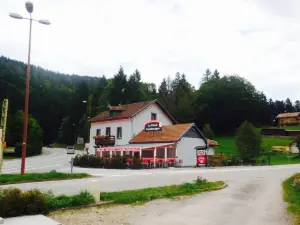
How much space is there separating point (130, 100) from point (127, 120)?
4256cm

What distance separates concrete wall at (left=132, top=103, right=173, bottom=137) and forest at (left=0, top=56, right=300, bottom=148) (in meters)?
36.5

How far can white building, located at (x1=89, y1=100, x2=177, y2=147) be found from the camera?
43.0 meters

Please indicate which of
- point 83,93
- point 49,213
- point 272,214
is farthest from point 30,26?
point 83,93

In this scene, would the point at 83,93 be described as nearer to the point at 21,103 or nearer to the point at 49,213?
the point at 21,103

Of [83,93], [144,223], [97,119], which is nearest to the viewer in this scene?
[144,223]

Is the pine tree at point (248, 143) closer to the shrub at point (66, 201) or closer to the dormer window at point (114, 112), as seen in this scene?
the dormer window at point (114, 112)

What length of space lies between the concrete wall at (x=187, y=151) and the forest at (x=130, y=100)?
46.2 meters

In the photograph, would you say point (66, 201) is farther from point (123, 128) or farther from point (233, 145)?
point (233, 145)

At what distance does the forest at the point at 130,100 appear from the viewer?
289 feet

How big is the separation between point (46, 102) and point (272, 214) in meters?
107

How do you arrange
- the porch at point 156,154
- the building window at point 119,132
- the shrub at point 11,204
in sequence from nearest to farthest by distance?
the shrub at point 11,204, the porch at point 156,154, the building window at point 119,132

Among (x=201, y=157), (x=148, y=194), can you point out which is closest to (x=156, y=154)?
(x=201, y=157)

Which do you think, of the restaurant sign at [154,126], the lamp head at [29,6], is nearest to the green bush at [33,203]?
the lamp head at [29,6]

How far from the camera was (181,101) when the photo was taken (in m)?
93.1
